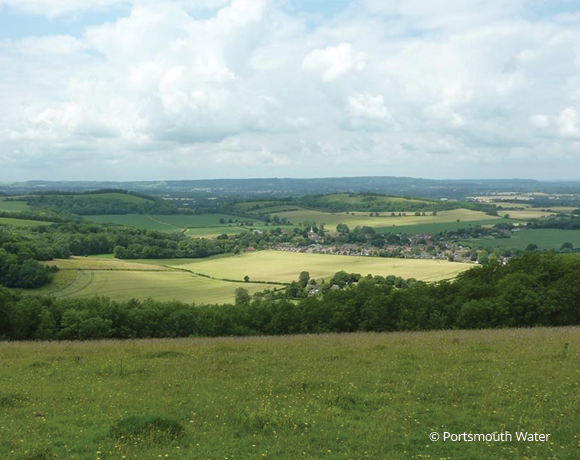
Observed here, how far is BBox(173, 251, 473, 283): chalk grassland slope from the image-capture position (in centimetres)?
7781

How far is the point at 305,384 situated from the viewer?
14188 millimetres

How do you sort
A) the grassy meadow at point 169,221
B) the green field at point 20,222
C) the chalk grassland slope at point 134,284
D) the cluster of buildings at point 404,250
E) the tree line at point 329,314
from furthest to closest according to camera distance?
the grassy meadow at point 169,221 → the green field at point 20,222 → the cluster of buildings at point 404,250 → the chalk grassland slope at point 134,284 → the tree line at point 329,314

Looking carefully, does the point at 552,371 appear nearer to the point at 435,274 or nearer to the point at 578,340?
the point at 578,340

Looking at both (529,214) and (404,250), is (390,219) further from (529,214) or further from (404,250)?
(404,250)

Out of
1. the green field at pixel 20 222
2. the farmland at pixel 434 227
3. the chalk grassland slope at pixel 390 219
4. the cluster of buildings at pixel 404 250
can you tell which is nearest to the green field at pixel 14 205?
the green field at pixel 20 222

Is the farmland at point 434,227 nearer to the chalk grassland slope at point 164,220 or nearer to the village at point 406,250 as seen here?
the village at point 406,250

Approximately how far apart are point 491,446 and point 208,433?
591 centimetres

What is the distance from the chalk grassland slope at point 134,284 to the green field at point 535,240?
68.5 meters

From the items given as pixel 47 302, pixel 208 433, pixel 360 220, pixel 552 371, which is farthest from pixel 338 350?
pixel 360 220

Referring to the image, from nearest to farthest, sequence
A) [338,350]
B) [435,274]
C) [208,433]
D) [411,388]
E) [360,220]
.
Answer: [208,433], [411,388], [338,350], [435,274], [360,220]

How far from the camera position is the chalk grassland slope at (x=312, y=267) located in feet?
255

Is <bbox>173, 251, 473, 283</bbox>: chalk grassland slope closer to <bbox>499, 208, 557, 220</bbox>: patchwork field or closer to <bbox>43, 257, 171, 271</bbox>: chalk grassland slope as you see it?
<bbox>43, 257, 171, 271</bbox>: chalk grassland slope

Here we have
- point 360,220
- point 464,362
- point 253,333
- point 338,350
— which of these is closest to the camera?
point 464,362

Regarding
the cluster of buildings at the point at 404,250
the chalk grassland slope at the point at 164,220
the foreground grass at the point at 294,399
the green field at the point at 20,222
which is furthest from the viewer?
the chalk grassland slope at the point at 164,220
